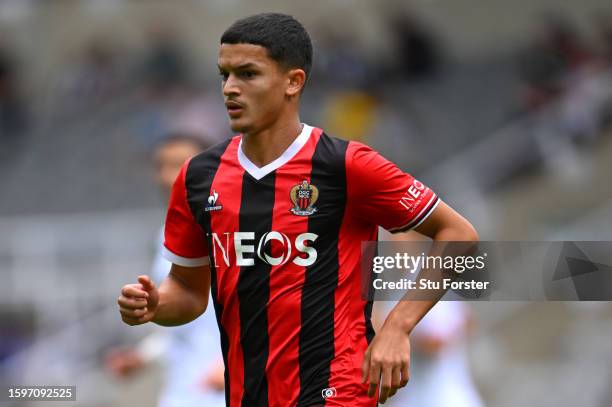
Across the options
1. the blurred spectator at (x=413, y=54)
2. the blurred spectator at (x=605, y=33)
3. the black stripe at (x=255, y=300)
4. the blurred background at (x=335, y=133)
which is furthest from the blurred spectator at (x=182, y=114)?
the black stripe at (x=255, y=300)

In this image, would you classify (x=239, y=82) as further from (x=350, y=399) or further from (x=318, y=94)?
(x=318, y=94)

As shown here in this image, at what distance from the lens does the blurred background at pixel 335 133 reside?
13.3 meters

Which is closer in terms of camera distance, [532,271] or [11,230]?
[532,271]

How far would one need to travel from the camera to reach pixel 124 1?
71.1 feet

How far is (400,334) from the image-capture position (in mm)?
4215

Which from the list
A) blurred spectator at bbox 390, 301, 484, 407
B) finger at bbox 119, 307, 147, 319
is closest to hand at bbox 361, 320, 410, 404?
finger at bbox 119, 307, 147, 319

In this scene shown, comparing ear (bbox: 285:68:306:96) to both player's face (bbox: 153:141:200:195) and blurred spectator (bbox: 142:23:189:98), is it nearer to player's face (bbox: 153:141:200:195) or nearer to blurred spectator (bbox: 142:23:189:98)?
player's face (bbox: 153:141:200:195)

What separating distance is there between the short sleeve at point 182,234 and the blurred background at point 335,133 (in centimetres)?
751

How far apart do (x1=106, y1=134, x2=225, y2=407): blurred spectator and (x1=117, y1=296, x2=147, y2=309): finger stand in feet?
7.04

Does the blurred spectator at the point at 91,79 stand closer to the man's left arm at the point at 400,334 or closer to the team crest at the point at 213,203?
the team crest at the point at 213,203

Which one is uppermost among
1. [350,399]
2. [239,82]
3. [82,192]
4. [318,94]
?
[318,94]

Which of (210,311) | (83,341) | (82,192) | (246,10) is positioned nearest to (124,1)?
(246,10)

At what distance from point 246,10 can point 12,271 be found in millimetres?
7305

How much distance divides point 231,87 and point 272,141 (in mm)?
301
